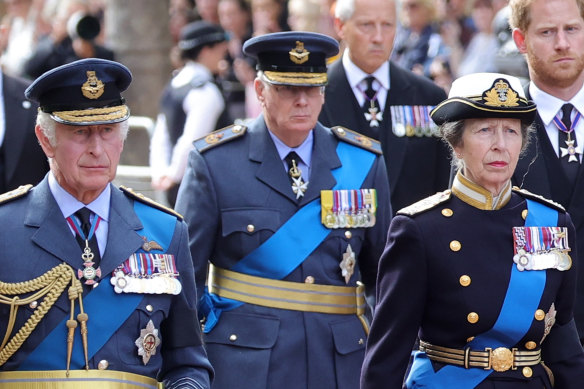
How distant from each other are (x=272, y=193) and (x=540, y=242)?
58.8 inches

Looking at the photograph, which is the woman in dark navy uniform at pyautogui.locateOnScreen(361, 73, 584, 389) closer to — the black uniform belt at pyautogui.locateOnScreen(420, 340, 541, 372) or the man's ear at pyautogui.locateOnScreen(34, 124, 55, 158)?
the black uniform belt at pyautogui.locateOnScreen(420, 340, 541, 372)

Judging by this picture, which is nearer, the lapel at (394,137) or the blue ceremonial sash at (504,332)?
the blue ceremonial sash at (504,332)

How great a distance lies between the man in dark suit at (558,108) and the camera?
6148 mm

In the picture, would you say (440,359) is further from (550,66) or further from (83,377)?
(550,66)

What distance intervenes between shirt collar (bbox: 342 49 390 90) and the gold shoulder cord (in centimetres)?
298

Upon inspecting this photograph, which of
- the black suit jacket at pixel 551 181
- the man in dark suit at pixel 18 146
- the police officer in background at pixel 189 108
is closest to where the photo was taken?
the black suit jacket at pixel 551 181

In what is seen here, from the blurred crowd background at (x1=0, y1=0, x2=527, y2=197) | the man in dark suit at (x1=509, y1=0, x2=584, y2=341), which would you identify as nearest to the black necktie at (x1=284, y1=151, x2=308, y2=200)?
the man in dark suit at (x1=509, y1=0, x2=584, y2=341)

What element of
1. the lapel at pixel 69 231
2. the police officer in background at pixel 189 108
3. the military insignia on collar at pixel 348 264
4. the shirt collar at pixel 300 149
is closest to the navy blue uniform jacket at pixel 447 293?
the lapel at pixel 69 231

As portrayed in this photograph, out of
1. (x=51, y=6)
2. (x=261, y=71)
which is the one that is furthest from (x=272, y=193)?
(x=51, y=6)

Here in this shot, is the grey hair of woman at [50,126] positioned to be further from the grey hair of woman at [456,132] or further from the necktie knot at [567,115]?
the necktie knot at [567,115]

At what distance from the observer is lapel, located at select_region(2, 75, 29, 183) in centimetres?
764

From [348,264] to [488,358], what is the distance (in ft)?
4.33

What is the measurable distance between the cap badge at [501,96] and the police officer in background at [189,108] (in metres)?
5.51

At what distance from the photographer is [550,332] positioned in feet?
16.7
